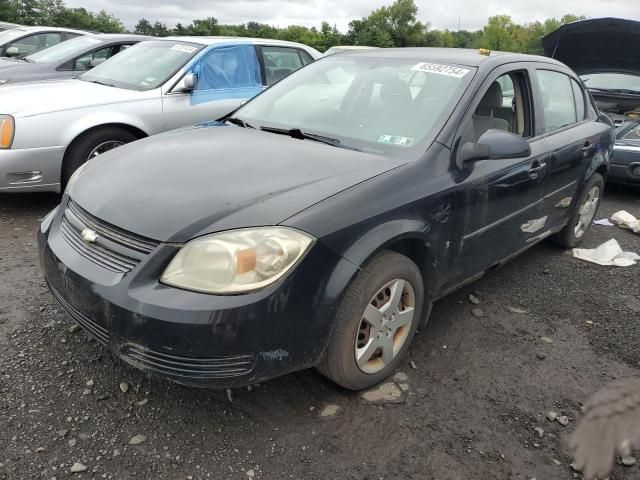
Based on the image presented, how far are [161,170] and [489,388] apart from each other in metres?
1.92

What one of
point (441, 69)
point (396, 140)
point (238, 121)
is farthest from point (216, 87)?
point (396, 140)

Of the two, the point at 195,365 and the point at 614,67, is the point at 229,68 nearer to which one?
the point at 195,365

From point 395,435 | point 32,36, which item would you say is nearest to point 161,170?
point 395,435

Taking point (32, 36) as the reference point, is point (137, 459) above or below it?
below

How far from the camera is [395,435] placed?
92.7 inches

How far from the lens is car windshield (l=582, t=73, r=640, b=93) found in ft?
23.8

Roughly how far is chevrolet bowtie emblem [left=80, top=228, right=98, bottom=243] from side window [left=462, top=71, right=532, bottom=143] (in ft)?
6.74

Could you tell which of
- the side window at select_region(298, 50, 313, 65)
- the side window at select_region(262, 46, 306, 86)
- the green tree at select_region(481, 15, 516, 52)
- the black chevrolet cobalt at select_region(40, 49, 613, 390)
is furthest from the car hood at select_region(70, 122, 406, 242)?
the green tree at select_region(481, 15, 516, 52)

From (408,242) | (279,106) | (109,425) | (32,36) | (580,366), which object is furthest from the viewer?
(32,36)

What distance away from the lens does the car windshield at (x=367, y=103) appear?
2875 millimetres

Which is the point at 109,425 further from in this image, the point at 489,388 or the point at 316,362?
the point at 489,388

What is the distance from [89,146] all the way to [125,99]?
605 millimetres

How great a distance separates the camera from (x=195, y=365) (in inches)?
81.7

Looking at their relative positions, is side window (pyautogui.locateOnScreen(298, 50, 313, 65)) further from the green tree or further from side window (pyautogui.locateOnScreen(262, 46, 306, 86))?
the green tree
